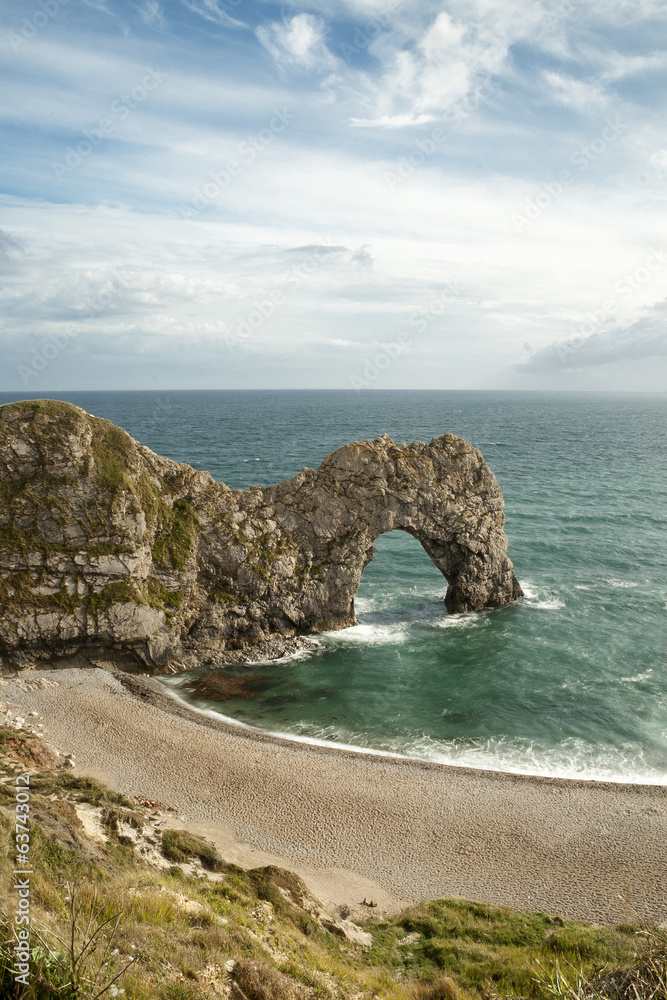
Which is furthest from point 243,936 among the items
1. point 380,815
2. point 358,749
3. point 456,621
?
point 456,621

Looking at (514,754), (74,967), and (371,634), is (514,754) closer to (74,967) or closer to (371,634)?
(371,634)

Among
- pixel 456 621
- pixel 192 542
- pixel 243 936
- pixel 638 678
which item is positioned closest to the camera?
pixel 243 936

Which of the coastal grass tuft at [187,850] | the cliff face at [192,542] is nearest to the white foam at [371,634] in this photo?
the cliff face at [192,542]

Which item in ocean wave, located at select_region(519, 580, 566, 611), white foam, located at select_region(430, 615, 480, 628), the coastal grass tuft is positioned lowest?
the coastal grass tuft

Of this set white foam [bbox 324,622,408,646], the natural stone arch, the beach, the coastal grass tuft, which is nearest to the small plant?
the coastal grass tuft

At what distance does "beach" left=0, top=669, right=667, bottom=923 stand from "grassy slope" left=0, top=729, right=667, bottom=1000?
5.90 ft

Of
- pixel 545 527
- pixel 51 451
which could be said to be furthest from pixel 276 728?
pixel 545 527

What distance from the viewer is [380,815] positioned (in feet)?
72.8

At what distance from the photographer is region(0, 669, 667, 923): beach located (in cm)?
1917

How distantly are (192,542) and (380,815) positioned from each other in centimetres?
Answer: 1811

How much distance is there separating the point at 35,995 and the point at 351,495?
31.0 meters

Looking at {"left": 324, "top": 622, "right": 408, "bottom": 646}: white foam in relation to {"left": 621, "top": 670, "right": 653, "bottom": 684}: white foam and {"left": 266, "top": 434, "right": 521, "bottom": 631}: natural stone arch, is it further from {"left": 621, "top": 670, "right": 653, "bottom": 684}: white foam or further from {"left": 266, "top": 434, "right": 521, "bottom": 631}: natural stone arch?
{"left": 621, "top": 670, "right": 653, "bottom": 684}: white foam

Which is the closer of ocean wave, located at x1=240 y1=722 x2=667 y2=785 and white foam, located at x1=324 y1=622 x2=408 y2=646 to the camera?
ocean wave, located at x1=240 y1=722 x2=667 y2=785

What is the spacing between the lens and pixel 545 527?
198 ft
